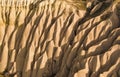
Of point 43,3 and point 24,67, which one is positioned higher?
point 43,3

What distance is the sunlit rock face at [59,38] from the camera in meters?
36.2

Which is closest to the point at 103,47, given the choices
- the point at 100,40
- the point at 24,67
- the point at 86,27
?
the point at 100,40

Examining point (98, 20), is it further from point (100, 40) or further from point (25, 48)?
point (25, 48)

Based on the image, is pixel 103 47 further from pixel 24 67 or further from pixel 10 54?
pixel 10 54

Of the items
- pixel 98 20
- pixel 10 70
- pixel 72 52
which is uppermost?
pixel 98 20

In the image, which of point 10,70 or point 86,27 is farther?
point 10,70

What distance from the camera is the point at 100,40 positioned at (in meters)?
38.9

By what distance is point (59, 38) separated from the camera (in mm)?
42625

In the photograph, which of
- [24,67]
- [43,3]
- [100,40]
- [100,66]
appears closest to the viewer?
[100,66]

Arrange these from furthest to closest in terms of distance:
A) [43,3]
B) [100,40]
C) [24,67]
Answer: [43,3], [24,67], [100,40]

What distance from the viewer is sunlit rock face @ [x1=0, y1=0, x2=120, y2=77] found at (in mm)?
36250

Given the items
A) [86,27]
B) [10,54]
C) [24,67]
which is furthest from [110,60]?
[10,54]

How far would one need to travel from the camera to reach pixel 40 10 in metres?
45.7

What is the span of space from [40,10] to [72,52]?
8263 mm
